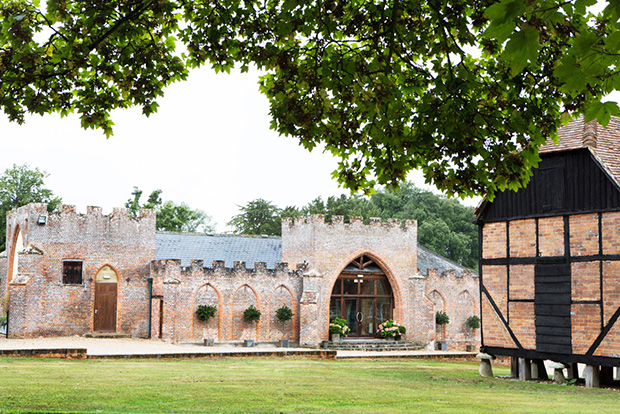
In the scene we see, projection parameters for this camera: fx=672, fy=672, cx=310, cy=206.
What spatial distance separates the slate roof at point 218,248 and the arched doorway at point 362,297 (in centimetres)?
346

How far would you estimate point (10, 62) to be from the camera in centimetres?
809

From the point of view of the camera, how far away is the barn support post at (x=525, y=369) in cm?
1792

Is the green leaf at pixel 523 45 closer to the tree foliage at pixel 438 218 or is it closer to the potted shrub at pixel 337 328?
the potted shrub at pixel 337 328

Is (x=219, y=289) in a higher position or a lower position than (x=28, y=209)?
lower

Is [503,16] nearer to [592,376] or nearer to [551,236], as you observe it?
[551,236]

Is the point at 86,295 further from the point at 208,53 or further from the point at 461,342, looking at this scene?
A: the point at 208,53

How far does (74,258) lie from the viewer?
29.1 meters

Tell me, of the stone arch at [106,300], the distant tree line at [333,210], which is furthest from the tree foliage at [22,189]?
the stone arch at [106,300]

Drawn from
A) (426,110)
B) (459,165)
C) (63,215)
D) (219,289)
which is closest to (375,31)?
(426,110)

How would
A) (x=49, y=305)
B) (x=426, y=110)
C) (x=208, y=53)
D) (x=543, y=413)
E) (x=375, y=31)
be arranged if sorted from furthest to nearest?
(x=49, y=305) → (x=543, y=413) → (x=208, y=53) → (x=375, y=31) → (x=426, y=110)

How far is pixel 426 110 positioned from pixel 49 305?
24366mm

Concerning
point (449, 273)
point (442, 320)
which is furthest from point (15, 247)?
point (449, 273)

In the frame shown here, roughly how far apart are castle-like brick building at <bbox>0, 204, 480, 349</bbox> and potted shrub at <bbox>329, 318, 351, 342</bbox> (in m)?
0.39

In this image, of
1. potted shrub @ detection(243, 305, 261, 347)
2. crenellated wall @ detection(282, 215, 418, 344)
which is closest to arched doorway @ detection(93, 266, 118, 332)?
potted shrub @ detection(243, 305, 261, 347)
